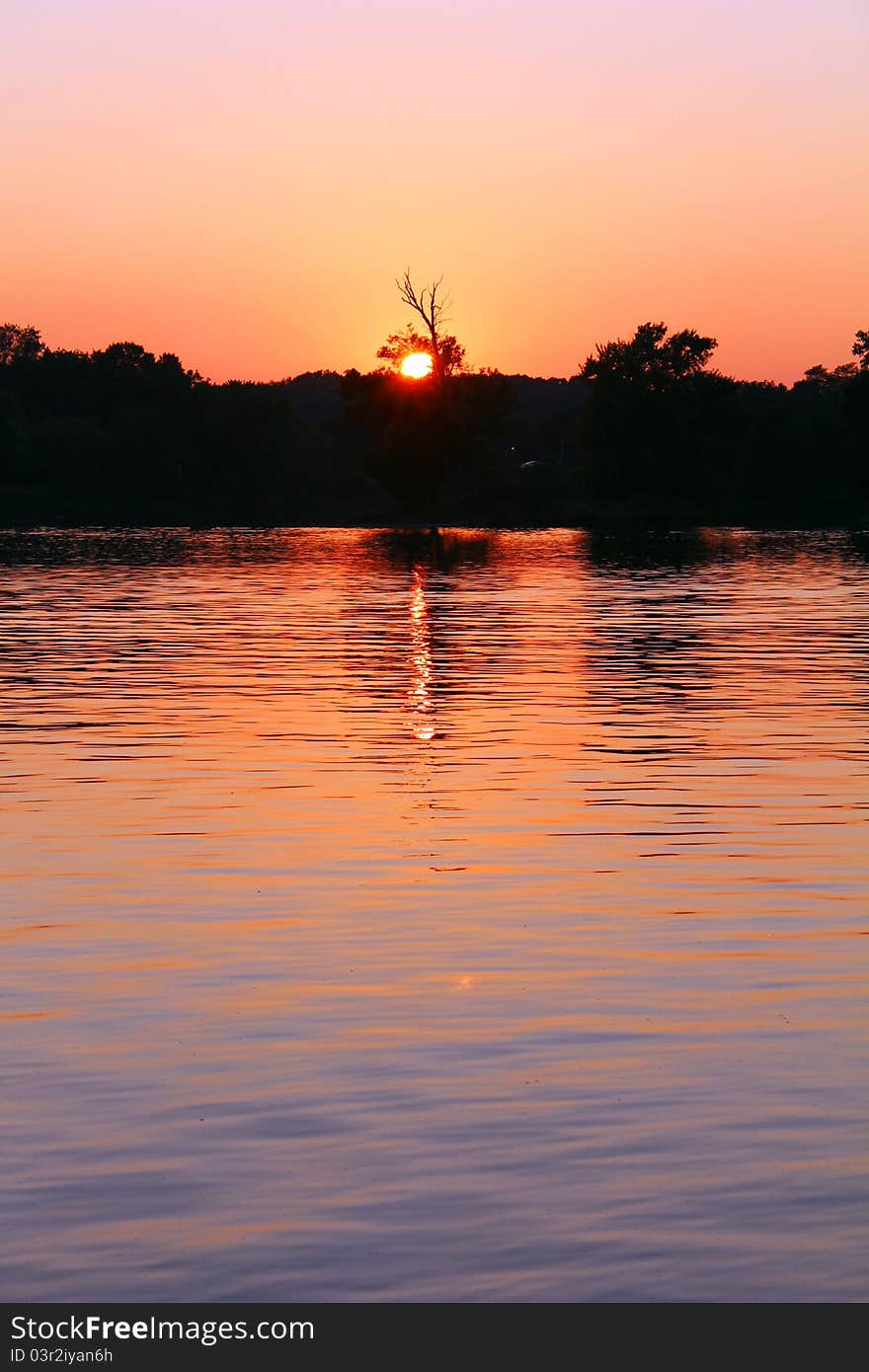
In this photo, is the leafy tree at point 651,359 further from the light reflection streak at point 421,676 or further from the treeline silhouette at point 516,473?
the light reflection streak at point 421,676

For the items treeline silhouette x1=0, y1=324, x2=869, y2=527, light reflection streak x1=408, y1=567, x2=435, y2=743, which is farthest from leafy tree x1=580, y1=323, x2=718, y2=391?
light reflection streak x1=408, y1=567, x2=435, y2=743

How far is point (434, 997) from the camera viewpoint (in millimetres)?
11445

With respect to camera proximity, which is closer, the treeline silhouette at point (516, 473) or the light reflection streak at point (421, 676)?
the light reflection streak at point (421, 676)

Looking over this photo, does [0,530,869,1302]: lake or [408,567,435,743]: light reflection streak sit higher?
[0,530,869,1302]: lake

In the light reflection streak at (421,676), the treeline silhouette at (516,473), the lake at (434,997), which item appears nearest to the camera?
the lake at (434,997)

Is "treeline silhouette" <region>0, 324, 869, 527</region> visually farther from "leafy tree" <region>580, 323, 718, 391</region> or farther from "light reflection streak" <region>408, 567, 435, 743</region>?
"light reflection streak" <region>408, 567, 435, 743</region>

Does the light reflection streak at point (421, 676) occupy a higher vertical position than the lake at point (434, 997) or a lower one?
lower

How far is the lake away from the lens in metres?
7.80

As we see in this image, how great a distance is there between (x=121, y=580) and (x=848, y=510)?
9130 centimetres

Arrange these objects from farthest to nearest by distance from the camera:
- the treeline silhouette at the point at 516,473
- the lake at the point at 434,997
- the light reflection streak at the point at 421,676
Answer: the treeline silhouette at the point at 516,473 < the light reflection streak at the point at 421,676 < the lake at the point at 434,997

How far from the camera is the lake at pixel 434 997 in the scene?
25.6 feet

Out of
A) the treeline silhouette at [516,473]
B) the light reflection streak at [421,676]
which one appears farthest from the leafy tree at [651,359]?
the light reflection streak at [421,676]

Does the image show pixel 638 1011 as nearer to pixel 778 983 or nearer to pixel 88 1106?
pixel 778 983

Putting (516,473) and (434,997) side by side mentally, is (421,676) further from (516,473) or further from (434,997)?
(516,473)
